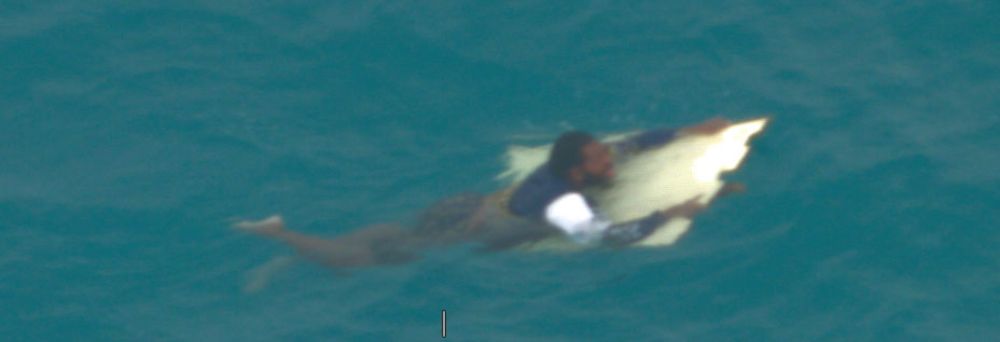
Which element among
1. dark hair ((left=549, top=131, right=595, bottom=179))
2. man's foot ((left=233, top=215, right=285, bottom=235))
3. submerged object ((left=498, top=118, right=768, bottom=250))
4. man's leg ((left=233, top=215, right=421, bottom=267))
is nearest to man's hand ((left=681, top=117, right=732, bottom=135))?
submerged object ((left=498, top=118, right=768, bottom=250))

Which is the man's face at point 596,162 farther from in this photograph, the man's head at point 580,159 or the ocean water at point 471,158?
the ocean water at point 471,158

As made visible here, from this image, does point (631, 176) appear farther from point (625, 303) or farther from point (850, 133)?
point (850, 133)

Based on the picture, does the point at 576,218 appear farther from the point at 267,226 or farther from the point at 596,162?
the point at 267,226

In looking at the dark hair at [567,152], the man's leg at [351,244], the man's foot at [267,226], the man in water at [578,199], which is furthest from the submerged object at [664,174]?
the man's foot at [267,226]

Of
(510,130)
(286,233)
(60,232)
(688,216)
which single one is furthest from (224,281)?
(688,216)

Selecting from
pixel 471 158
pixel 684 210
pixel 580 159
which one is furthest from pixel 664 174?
pixel 471 158

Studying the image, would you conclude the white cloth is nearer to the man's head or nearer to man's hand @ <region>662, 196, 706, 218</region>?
the man's head

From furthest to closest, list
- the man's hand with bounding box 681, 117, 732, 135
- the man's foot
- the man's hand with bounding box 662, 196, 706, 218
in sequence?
1. the man's hand with bounding box 681, 117, 732, 135
2. the man's hand with bounding box 662, 196, 706, 218
3. the man's foot

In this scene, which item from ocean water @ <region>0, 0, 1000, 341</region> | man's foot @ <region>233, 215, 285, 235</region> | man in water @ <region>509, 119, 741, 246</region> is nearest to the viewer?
ocean water @ <region>0, 0, 1000, 341</region>
